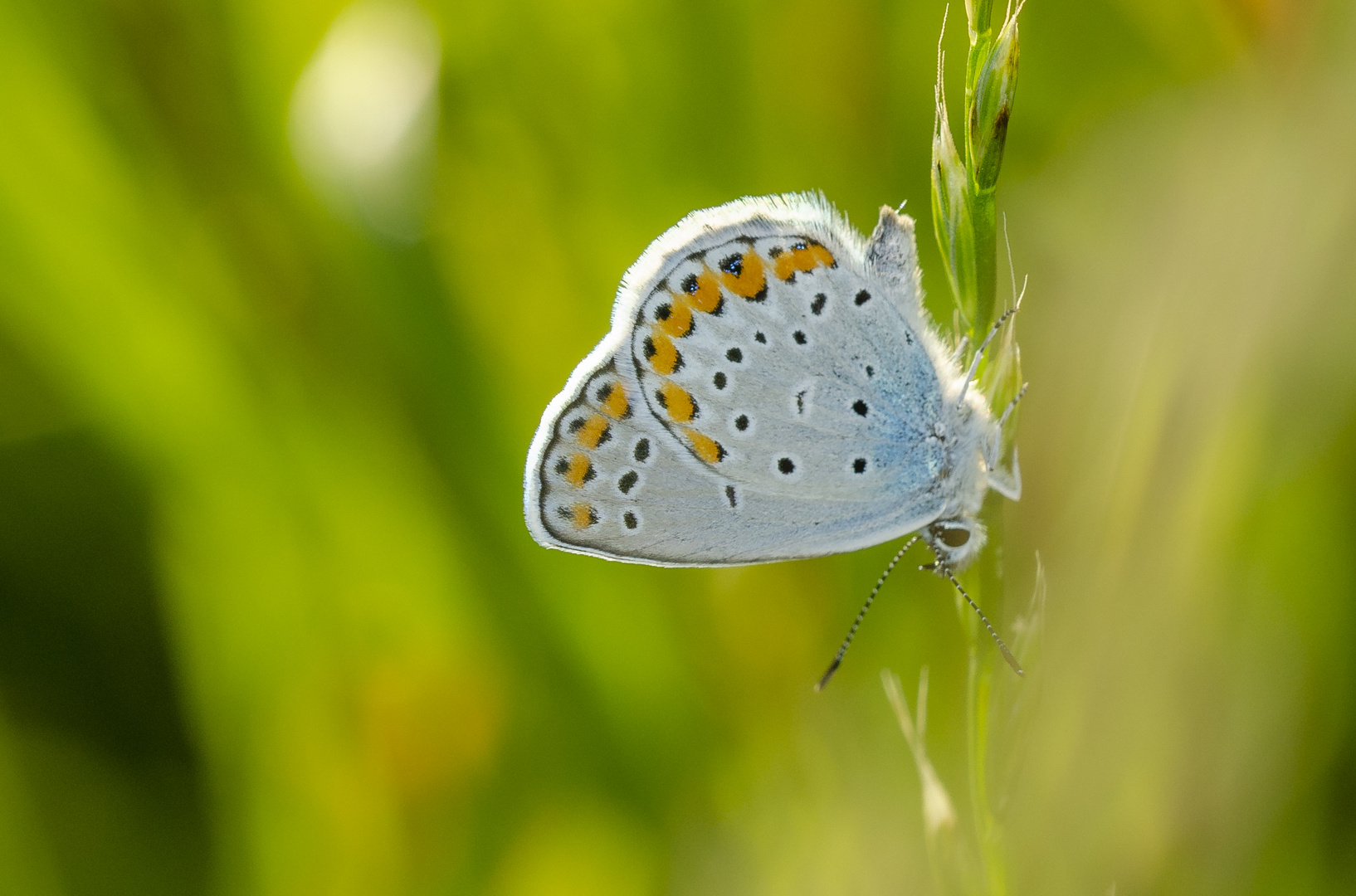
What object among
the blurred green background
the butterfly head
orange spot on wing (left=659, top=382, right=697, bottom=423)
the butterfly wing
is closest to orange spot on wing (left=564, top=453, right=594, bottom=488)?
the butterfly wing

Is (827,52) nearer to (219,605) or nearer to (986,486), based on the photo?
(986,486)

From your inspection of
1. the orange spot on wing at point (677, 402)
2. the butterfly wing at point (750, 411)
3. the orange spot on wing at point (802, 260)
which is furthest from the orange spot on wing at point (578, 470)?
the orange spot on wing at point (802, 260)

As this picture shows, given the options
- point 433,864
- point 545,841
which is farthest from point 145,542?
point 545,841

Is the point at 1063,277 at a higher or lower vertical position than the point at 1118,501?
higher

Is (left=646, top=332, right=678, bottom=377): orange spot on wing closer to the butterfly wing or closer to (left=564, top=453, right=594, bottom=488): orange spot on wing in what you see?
the butterfly wing

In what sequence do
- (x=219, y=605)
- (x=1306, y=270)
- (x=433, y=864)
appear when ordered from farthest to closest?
1. (x=219, y=605)
2. (x=433, y=864)
3. (x=1306, y=270)

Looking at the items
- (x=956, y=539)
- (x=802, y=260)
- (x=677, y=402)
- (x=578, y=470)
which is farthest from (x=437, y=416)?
(x=956, y=539)
